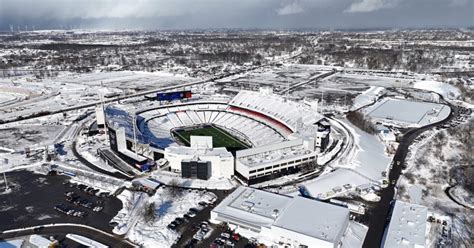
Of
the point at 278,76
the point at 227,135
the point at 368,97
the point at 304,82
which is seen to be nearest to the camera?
the point at 227,135

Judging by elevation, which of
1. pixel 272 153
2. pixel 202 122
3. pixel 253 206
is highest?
pixel 272 153

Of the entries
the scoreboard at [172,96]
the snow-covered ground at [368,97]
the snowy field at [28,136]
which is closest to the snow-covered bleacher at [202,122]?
the scoreboard at [172,96]

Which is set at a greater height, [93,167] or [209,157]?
[209,157]

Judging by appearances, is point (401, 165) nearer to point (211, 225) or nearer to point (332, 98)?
point (211, 225)

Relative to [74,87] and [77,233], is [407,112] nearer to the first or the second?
[77,233]

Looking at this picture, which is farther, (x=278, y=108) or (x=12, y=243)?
(x=278, y=108)

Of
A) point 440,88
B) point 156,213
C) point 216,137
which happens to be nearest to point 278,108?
point 216,137

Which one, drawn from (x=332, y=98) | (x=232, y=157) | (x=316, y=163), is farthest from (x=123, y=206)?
(x=332, y=98)
